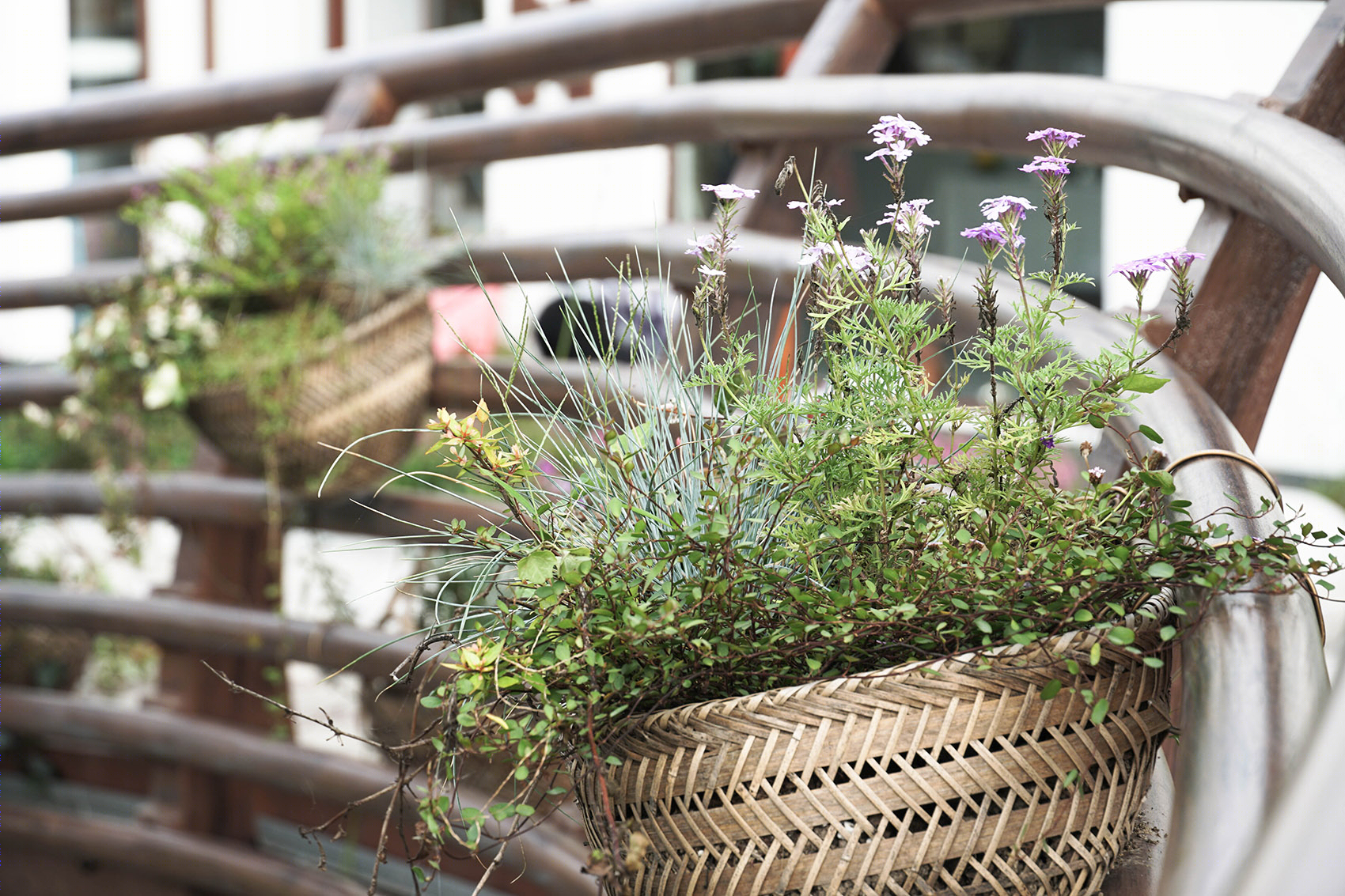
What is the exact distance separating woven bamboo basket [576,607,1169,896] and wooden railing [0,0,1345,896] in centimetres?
6

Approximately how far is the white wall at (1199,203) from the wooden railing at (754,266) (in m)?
1.94

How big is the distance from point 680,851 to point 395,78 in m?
2.07

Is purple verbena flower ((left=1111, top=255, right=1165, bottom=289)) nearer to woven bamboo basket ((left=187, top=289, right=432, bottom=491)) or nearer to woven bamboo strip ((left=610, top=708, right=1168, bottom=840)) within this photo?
woven bamboo strip ((left=610, top=708, right=1168, bottom=840))

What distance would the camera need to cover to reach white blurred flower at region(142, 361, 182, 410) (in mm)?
1963

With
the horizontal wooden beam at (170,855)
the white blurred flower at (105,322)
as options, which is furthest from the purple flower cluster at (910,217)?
the horizontal wooden beam at (170,855)

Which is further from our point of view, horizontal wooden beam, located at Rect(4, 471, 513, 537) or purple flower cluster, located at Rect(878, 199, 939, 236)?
horizontal wooden beam, located at Rect(4, 471, 513, 537)

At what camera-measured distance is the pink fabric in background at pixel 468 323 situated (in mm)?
2541

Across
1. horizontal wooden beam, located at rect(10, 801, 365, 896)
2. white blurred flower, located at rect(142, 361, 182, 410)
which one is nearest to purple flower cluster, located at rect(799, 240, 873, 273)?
white blurred flower, located at rect(142, 361, 182, 410)

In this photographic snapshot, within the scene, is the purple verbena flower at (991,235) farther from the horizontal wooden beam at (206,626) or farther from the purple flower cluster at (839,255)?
the horizontal wooden beam at (206,626)

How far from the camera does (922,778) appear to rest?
613 mm

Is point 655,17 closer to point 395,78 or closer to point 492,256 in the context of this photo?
point 492,256

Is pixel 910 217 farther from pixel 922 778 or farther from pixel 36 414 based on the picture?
pixel 36 414

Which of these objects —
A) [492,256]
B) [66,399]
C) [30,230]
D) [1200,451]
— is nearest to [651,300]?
[492,256]

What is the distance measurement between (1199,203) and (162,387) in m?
2.87
